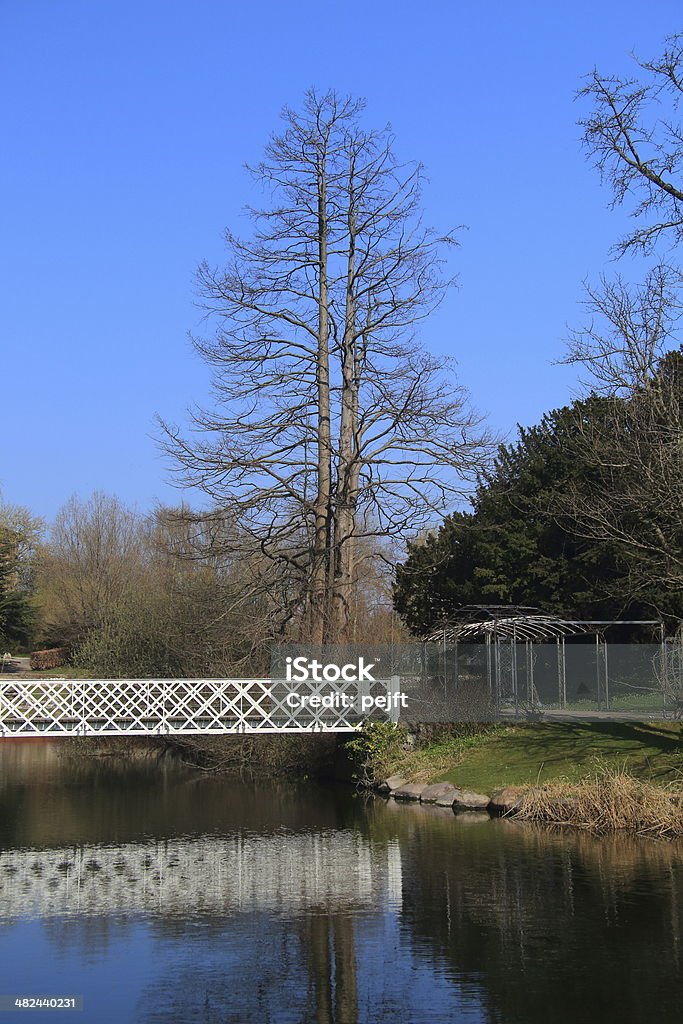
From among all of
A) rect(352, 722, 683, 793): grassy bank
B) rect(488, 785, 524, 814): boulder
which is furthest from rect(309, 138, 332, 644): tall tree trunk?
rect(488, 785, 524, 814): boulder

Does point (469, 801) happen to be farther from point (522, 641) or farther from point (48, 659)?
point (48, 659)

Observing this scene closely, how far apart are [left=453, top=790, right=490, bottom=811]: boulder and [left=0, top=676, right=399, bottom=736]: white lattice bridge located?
11.1 ft

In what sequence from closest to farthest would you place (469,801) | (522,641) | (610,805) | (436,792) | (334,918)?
1. (334,918)
2. (610,805)
3. (469,801)
4. (436,792)
5. (522,641)

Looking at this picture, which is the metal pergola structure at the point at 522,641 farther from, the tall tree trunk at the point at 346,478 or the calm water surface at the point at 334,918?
the calm water surface at the point at 334,918

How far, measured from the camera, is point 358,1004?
10.9m

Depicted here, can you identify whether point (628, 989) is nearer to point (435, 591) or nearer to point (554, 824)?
point (554, 824)

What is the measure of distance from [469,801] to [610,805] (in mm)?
3238

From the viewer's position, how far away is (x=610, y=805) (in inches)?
760

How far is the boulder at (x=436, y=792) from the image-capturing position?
73.6 feet

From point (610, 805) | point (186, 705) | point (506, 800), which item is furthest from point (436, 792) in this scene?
point (186, 705)

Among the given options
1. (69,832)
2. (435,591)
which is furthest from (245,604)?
(69,832)

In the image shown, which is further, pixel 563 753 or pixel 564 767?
pixel 563 753

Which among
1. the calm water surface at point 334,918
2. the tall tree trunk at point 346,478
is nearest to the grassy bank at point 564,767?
the calm water surface at point 334,918

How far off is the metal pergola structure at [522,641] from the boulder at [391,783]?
328cm
